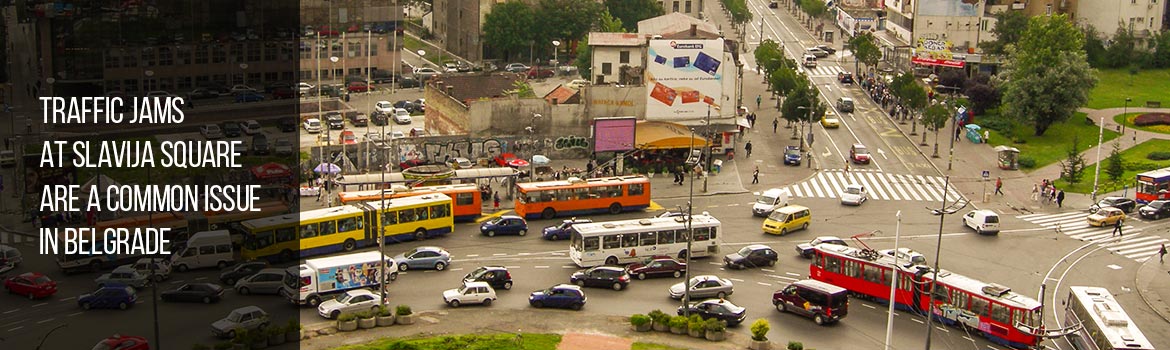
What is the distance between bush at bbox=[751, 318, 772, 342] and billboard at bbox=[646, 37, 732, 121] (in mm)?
33782

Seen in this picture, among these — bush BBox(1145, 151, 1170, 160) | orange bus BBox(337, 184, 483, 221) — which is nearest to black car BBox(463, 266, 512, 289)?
orange bus BBox(337, 184, 483, 221)

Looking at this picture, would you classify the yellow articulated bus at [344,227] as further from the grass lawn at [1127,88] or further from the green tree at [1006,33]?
the green tree at [1006,33]

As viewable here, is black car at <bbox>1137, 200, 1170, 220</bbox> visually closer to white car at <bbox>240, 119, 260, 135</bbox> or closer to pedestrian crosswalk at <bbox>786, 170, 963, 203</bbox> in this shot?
pedestrian crosswalk at <bbox>786, 170, 963, 203</bbox>

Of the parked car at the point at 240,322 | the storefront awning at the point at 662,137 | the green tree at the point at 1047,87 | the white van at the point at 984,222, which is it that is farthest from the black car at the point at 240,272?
the green tree at the point at 1047,87

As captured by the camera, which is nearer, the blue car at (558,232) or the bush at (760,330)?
the bush at (760,330)

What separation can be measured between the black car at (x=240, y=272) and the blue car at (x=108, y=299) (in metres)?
4.21

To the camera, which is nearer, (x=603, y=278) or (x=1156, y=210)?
(x=603, y=278)

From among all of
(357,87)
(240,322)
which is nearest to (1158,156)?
(357,87)

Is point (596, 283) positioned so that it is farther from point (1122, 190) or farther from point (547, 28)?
point (547, 28)

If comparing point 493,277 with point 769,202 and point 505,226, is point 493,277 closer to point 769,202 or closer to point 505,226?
point 505,226

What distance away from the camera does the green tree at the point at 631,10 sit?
133m

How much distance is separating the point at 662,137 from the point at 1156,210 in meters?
26.5

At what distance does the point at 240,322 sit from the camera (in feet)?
167

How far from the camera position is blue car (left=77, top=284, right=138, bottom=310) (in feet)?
175
